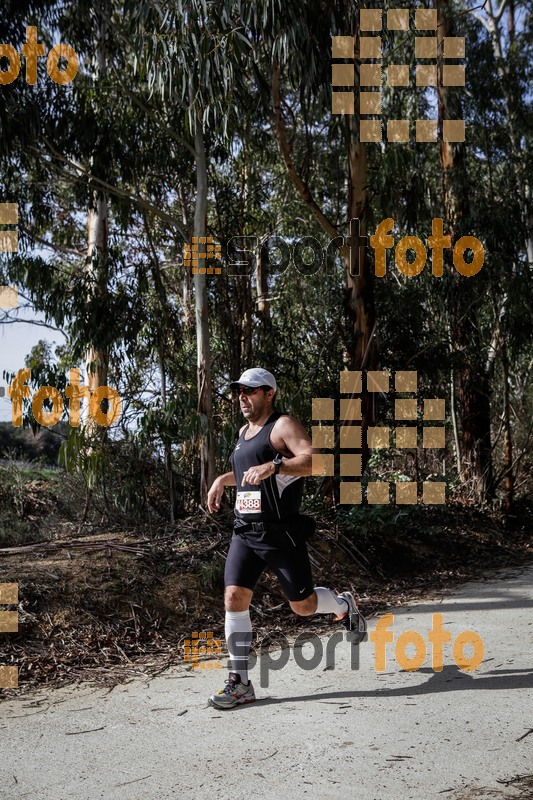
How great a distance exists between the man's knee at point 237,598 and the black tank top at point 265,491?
0.42 m

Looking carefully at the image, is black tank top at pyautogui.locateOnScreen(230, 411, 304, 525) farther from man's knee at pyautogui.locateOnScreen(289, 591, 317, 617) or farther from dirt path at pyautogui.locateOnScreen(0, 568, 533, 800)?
dirt path at pyautogui.locateOnScreen(0, 568, 533, 800)

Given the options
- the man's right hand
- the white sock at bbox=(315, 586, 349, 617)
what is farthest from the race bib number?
the white sock at bbox=(315, 586, 349, 617)

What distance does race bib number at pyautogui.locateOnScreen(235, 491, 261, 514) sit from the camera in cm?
554

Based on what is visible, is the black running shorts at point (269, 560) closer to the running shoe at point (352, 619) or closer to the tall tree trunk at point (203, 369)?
the running shoe at point (352, 619)

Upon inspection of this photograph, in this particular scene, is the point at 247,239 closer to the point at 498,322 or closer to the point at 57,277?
the point at 57,277

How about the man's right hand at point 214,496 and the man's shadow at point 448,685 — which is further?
the man's right hand at point 214,496

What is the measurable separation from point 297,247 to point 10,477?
620cm

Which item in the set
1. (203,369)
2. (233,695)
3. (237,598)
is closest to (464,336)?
(203,369)

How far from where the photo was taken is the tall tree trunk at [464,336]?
13.4 m

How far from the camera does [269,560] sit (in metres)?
5.57

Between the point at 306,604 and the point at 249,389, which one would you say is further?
the point at 306,604

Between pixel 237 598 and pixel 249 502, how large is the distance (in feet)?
1.95

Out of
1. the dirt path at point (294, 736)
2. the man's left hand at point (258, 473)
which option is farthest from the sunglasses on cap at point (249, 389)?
the dirt path at point (294, 736)

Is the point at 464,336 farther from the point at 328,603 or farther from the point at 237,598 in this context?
the point at 237,598
